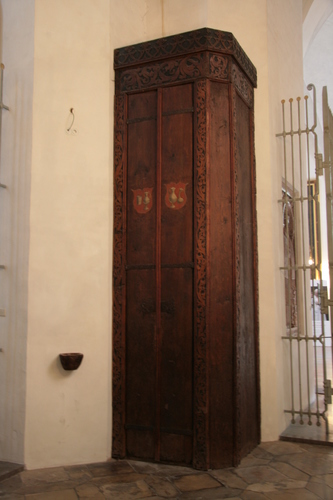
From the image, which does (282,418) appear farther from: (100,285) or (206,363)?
(100,285)

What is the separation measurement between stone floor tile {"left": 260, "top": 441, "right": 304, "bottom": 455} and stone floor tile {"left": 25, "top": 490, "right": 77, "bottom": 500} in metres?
1.73

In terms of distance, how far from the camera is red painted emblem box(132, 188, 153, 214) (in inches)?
163

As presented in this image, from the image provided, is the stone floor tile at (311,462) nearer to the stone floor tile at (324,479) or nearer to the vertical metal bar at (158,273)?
the stone floor tile at (324,479)

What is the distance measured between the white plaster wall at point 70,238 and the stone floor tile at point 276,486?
1.21 meters

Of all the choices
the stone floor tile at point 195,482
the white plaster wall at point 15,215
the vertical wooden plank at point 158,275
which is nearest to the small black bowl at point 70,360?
the white plaster wall at point 15,215

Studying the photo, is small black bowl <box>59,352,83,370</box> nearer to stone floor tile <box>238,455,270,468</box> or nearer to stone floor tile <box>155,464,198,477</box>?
stone floor tile <box>155,464,198,477</box>

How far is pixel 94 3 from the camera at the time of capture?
4.24m

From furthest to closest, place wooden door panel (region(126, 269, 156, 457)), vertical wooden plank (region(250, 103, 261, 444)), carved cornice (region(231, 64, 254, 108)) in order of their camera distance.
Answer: vertical wooden plank (region(250, 103, 261, 444)) < carved cornice (region(231, 64, 254, 108)) < wooden door panel (region(126, 269, 156, 457))

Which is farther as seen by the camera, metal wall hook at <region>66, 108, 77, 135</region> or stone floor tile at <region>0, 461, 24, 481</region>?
metal wall hook at <region>66, 108, 77, 135</region>

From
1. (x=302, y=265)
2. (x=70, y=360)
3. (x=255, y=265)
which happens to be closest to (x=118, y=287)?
(x=70, y=360)

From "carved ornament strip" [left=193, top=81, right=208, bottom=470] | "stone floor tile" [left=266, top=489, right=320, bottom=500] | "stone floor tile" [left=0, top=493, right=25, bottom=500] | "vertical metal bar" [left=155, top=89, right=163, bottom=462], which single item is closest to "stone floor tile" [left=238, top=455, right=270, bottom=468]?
"carved ornament strip" [left=193, top=81, right=208, bottom=470]

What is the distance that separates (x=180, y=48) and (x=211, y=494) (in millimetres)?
3337

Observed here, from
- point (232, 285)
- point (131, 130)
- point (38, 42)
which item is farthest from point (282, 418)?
point (38, 42)

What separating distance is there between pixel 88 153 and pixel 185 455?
2508mm
